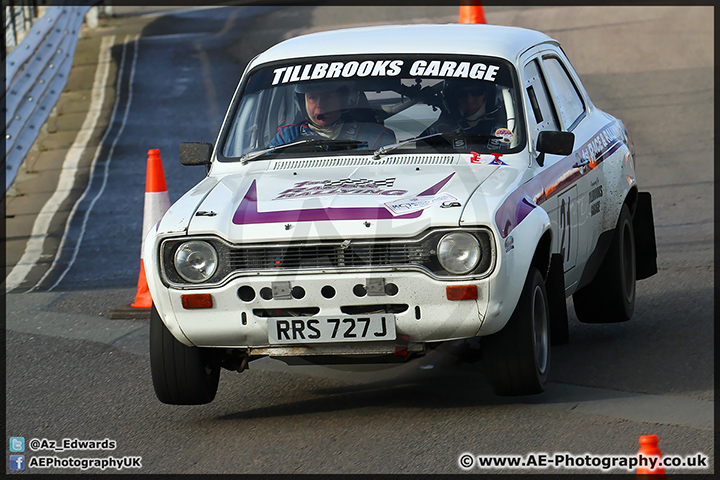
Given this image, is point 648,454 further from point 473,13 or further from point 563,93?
point 473,13

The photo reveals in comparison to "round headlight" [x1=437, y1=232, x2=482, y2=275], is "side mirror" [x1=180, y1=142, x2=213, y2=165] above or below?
below

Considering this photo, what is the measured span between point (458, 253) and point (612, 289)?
231cm

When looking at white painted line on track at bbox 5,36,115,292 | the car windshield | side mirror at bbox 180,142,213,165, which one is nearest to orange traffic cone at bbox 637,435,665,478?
the car windshield

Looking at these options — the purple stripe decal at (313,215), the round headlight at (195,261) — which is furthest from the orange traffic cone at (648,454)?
the round headlight at (195,261)

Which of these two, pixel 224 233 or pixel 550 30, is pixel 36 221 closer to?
pixel 224 233

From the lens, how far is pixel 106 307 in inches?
348

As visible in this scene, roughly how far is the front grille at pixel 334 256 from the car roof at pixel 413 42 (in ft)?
5.90

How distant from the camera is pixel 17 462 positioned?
5477mm

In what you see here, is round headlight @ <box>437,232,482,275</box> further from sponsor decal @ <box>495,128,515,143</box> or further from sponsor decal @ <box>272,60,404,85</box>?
sponsor decal @ <box>272,60,404,85</box>

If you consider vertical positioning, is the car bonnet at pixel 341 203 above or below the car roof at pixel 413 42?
below

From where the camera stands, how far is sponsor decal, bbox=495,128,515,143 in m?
6.36

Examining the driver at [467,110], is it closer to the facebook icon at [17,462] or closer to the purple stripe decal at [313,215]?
the purple stripe decal at [313,215]

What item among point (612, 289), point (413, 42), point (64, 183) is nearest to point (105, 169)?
point (64, 183)

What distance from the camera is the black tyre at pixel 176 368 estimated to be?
5.83 metres
